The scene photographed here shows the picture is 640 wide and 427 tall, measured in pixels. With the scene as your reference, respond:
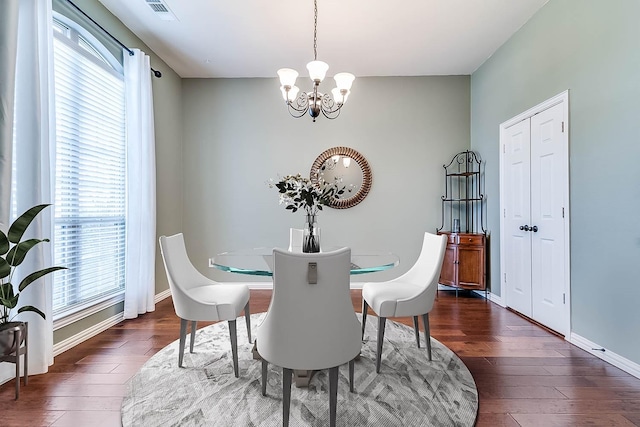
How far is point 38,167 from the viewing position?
2.21 metres

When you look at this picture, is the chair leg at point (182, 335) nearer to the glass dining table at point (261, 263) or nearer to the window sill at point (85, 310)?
the glass dining table at point (261, 263)

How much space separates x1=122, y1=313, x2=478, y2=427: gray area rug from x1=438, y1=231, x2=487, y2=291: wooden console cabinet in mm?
1816

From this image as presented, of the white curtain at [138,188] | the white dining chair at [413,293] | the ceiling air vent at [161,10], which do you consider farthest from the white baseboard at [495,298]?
the ceiling air vent at [161,10]

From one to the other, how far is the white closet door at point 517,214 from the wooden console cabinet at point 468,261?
32 centimetres

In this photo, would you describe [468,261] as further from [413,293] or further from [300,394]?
[300,394]

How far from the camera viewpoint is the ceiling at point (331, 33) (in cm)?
301

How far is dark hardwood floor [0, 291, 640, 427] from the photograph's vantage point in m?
1.74

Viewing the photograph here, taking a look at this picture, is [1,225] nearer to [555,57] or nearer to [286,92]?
[286,92]

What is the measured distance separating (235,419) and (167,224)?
309 centimetres

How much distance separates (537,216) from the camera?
3.22m

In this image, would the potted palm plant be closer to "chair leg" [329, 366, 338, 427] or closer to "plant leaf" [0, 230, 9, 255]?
"plant leaf" [0, 230, 9, 255]

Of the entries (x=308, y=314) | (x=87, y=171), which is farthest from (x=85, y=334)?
(x=308, y=314)

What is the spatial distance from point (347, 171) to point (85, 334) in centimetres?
334

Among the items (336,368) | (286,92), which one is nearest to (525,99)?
(286,92)
